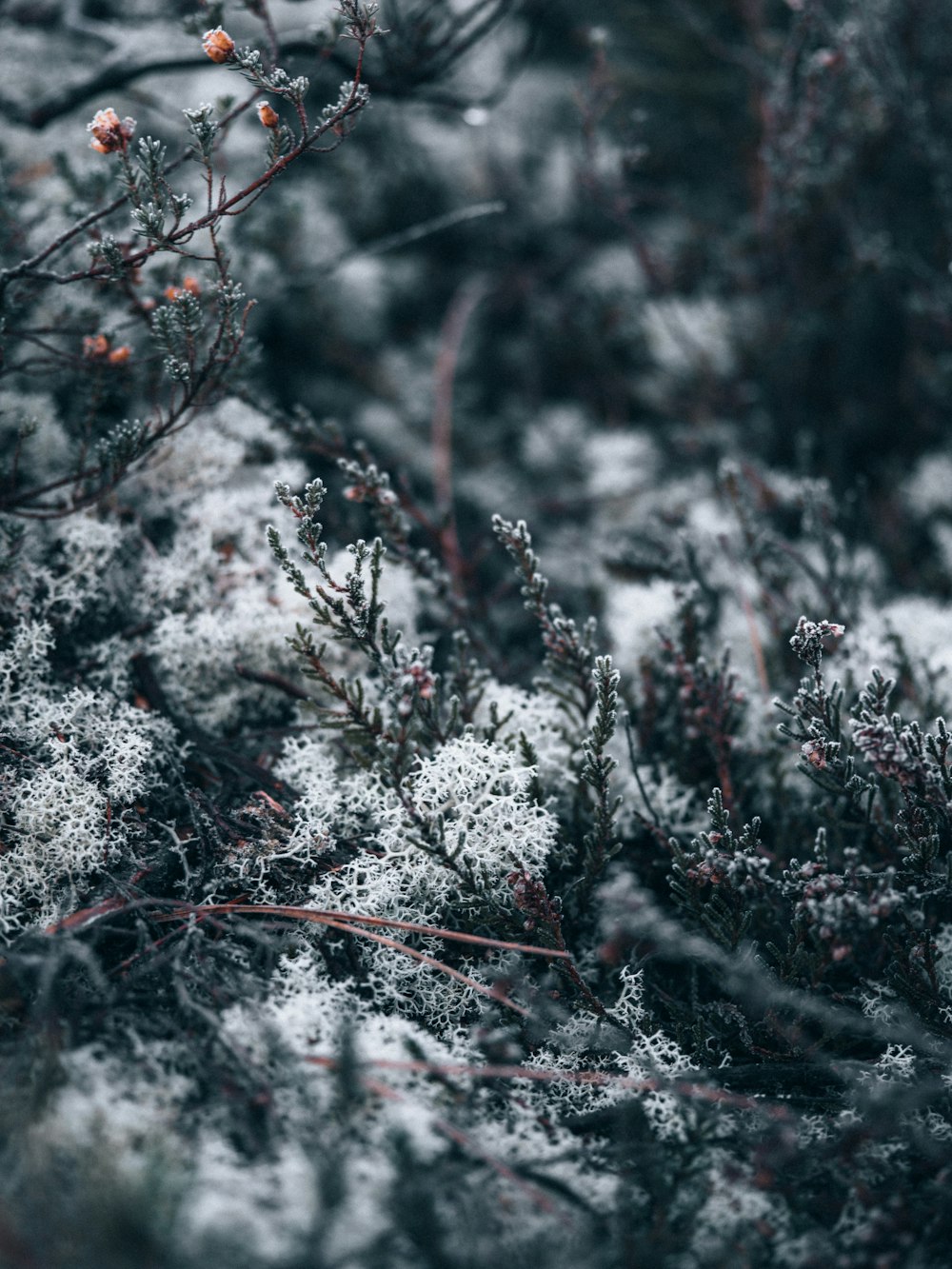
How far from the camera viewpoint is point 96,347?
A: 76.4 inches

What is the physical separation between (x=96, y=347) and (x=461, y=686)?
1.12 meters

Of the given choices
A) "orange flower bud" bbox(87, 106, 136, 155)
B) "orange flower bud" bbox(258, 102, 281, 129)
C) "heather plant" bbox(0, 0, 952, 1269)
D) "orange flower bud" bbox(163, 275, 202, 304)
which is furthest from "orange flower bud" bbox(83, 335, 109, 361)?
"orange flower bud" bbox(258, 102, 281, 129)

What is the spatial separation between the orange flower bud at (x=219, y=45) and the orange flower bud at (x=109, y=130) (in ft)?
0.61

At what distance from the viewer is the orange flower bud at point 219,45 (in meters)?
1.51

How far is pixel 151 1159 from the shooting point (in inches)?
48.2

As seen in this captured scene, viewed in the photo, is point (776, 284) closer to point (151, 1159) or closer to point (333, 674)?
point (333, 674)

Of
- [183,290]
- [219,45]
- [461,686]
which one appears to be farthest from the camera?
[461,686]

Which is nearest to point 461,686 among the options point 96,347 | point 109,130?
point 96,347

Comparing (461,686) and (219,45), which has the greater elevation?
(219,45)

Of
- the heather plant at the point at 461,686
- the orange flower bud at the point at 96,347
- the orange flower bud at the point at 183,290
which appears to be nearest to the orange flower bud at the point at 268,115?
the heather plant at the point at 461,686

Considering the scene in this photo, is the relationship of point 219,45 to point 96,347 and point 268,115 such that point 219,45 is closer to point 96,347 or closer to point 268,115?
point 268,115

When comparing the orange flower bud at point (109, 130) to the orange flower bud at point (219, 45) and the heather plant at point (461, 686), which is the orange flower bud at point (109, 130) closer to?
the heather plant at point (461, 686)

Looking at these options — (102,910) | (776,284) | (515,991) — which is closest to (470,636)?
(515,991)

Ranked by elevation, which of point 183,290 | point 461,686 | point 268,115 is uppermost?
point 268,115
